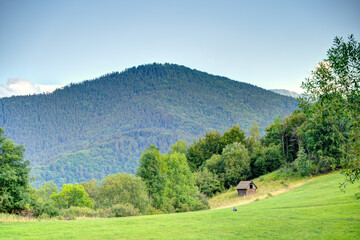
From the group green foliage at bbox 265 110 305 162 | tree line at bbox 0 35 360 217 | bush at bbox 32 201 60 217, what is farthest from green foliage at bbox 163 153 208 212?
bush at bbox 32 201 60 217

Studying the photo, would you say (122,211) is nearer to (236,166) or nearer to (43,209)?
(43,209)

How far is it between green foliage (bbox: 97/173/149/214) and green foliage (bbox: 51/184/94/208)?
17.7m

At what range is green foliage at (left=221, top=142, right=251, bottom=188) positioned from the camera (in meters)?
82.8

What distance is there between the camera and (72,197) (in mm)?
71375

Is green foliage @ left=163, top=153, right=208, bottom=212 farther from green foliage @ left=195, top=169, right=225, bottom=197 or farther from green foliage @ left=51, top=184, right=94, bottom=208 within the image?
green foliage @ left=51, top=184, right=94, bottom=208

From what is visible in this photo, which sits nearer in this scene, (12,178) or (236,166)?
(12,178)

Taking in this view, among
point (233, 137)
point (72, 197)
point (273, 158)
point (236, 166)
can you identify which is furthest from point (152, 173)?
point (233, 137)

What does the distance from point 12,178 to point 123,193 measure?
25.6 meters

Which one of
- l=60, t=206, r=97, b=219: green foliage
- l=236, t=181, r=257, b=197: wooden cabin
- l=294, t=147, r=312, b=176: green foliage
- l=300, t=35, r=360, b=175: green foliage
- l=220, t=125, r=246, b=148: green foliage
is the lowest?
l=236, t=181, r=257, b=197: wooden cabin

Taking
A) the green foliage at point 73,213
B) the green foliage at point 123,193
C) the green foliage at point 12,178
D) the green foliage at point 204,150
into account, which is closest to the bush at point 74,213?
the green foliage at point 73,213

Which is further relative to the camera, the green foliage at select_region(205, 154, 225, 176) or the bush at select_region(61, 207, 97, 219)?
the green foliage at select_region(205, 154, 225, 176)

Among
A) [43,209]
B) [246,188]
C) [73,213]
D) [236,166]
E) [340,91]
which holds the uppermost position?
[340,91]

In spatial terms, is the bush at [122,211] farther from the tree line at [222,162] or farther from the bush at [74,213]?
the bush at [74,213]

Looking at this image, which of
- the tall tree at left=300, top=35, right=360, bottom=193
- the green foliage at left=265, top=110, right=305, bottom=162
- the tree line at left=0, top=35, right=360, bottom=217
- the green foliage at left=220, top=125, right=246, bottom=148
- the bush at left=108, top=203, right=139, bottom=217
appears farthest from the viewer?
the green foliage at left=220, top=125, right=246, bottom=148
